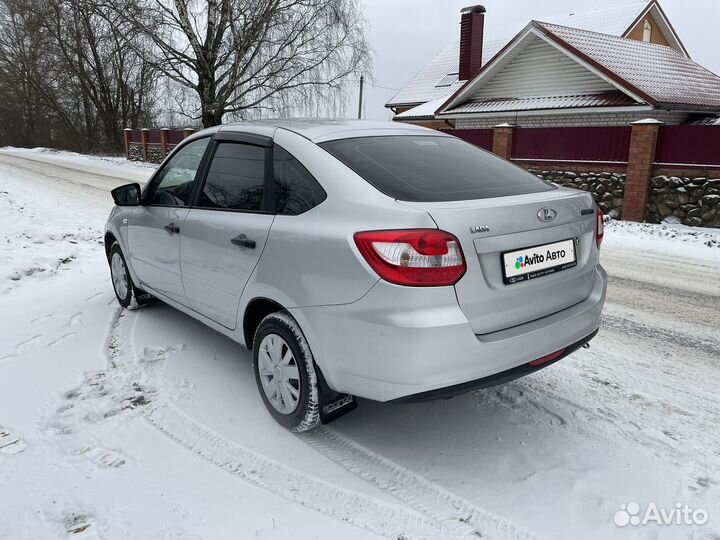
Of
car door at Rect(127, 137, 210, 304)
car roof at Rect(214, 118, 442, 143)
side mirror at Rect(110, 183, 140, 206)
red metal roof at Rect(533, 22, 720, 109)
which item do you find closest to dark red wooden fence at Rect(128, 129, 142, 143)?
red metal roof at Rect(533, 22, 720, 109)

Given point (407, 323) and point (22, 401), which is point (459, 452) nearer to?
point (407, 323)

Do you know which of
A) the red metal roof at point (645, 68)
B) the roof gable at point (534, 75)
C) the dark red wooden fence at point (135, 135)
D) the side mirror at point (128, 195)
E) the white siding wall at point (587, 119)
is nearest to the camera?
the side mirror at point (128, 195)

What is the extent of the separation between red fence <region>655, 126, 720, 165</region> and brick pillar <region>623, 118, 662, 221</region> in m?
0.16

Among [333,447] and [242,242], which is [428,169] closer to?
[242,242]

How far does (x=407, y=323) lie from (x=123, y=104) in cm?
4019

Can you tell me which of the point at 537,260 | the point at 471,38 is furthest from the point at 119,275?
the point at 471,38

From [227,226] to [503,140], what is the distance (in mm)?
12036

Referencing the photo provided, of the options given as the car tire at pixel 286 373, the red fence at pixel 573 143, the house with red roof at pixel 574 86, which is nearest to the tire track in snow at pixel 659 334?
the car tire at pixel 286 373

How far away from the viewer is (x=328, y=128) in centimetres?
311

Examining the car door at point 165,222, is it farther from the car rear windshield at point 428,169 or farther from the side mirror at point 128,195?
the car rear windshield at point 428,169

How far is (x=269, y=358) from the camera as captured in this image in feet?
9.68

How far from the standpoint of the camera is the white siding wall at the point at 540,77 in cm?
1786

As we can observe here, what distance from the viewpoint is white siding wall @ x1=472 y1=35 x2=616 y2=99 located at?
1786 cm

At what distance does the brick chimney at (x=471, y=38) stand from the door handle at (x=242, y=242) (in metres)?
23.7
